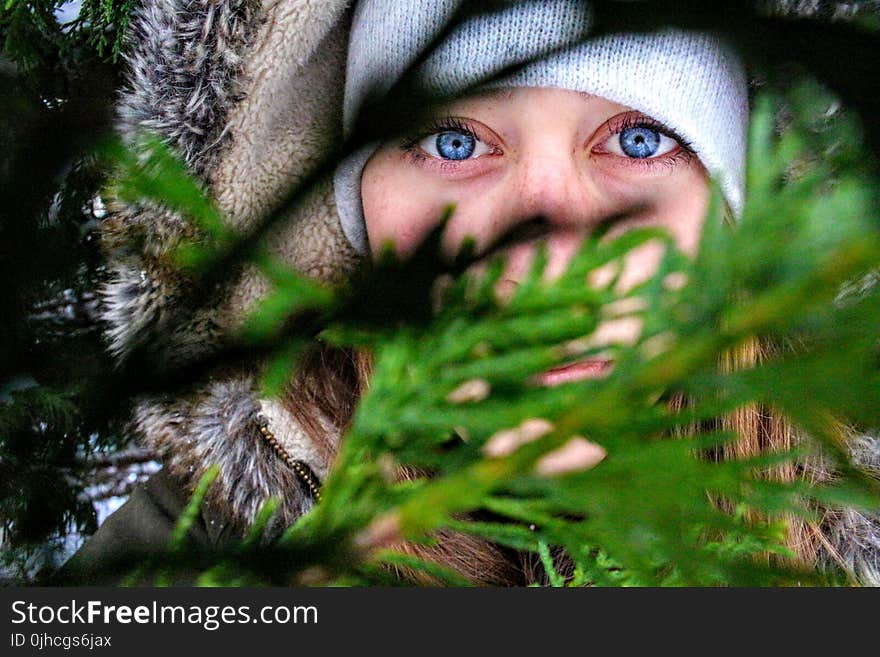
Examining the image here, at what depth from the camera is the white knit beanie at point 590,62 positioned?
68 centimetres

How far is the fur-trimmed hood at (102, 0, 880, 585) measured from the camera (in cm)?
88

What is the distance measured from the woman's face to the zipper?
314 millimetres

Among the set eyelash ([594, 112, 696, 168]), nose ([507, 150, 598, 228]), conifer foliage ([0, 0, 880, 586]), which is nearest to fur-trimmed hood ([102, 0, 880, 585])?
nose ([507, 150, 598, 228])

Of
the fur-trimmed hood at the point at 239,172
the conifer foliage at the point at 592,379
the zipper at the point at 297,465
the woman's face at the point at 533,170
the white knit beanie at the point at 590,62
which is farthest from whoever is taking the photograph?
the zipper at the point at 297,465

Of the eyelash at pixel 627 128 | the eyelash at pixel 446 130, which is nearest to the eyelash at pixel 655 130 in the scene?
the eyelash at pixel 627 128

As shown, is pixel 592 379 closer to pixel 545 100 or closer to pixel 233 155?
pixel 545 100

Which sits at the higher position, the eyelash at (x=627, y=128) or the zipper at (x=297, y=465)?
the eyelash at (x=627, y=128)

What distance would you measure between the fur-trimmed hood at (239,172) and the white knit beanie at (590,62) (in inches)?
4.1

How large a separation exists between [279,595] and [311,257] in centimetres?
76

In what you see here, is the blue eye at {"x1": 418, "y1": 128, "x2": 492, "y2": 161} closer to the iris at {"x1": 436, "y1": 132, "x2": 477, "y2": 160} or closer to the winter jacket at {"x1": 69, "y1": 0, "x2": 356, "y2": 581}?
the iris at {"x1": 436, "y1": 132, "x2": 477, "y2": 160}

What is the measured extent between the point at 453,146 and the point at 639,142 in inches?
9.3

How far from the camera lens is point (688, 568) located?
0.18 metres

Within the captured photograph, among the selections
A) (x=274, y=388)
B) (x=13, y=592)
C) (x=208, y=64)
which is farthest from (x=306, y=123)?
(x=274, y=388)

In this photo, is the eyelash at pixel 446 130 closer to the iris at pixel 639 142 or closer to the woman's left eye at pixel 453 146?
the woman's left eye at pixel 453 146
